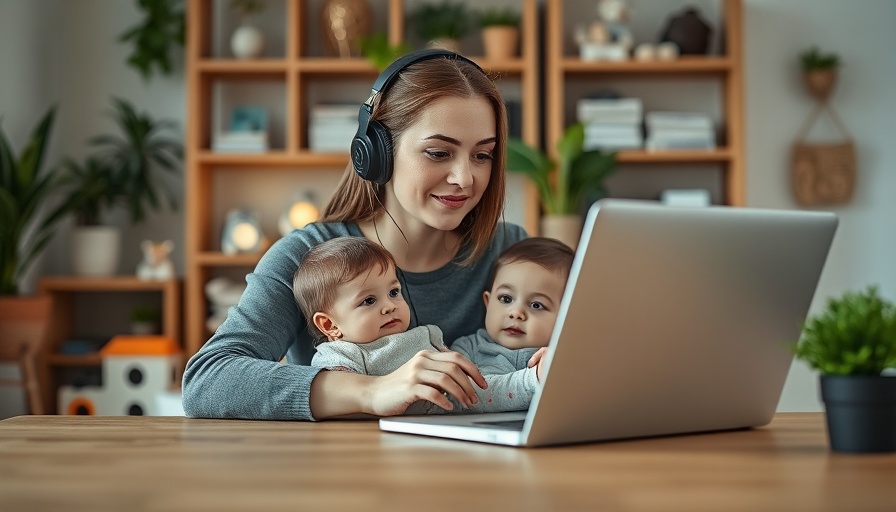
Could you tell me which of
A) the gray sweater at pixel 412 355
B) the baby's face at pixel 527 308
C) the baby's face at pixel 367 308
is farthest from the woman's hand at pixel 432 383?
the baby's face at pixel 527 308

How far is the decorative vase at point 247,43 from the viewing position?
170 inches

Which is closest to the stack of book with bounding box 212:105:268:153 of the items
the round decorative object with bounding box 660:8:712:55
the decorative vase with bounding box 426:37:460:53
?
the decorative vase with bounding box 426:37:460:53

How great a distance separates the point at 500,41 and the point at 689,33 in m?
0.77

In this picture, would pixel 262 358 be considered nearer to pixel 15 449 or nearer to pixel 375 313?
pixel 375 313

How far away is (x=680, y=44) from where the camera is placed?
168 inches

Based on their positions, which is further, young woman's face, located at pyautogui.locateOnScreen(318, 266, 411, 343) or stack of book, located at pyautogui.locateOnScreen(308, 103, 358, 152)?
stack of book, located at pyautogui.locateOnScreen(308, 103, 358, 152)

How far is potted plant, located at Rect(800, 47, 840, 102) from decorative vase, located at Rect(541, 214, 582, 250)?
1.20 m

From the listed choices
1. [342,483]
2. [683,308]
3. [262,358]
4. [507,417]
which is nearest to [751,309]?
[683,308]

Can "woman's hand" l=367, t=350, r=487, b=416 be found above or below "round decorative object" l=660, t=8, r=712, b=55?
below

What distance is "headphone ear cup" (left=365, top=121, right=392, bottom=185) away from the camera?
176cm

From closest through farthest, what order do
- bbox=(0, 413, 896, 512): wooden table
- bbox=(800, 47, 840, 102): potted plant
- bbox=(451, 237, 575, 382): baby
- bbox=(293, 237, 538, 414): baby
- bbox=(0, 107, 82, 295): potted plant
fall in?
bbox=(0, 413, 896, 512): wooden table, bbox=(293, 237, 538, 414): baby, bbox=(451, 237, 575, 382): baby, bbox=(0, 107, 82, 295): potted plant, bbox=(800, 47, 840, 102): potted plant

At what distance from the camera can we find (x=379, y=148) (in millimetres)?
1763

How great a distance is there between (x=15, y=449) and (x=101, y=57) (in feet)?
12.4

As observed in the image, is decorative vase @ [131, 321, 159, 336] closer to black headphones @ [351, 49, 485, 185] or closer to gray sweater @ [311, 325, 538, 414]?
black headphones @ [351, 49, 485, 185]
